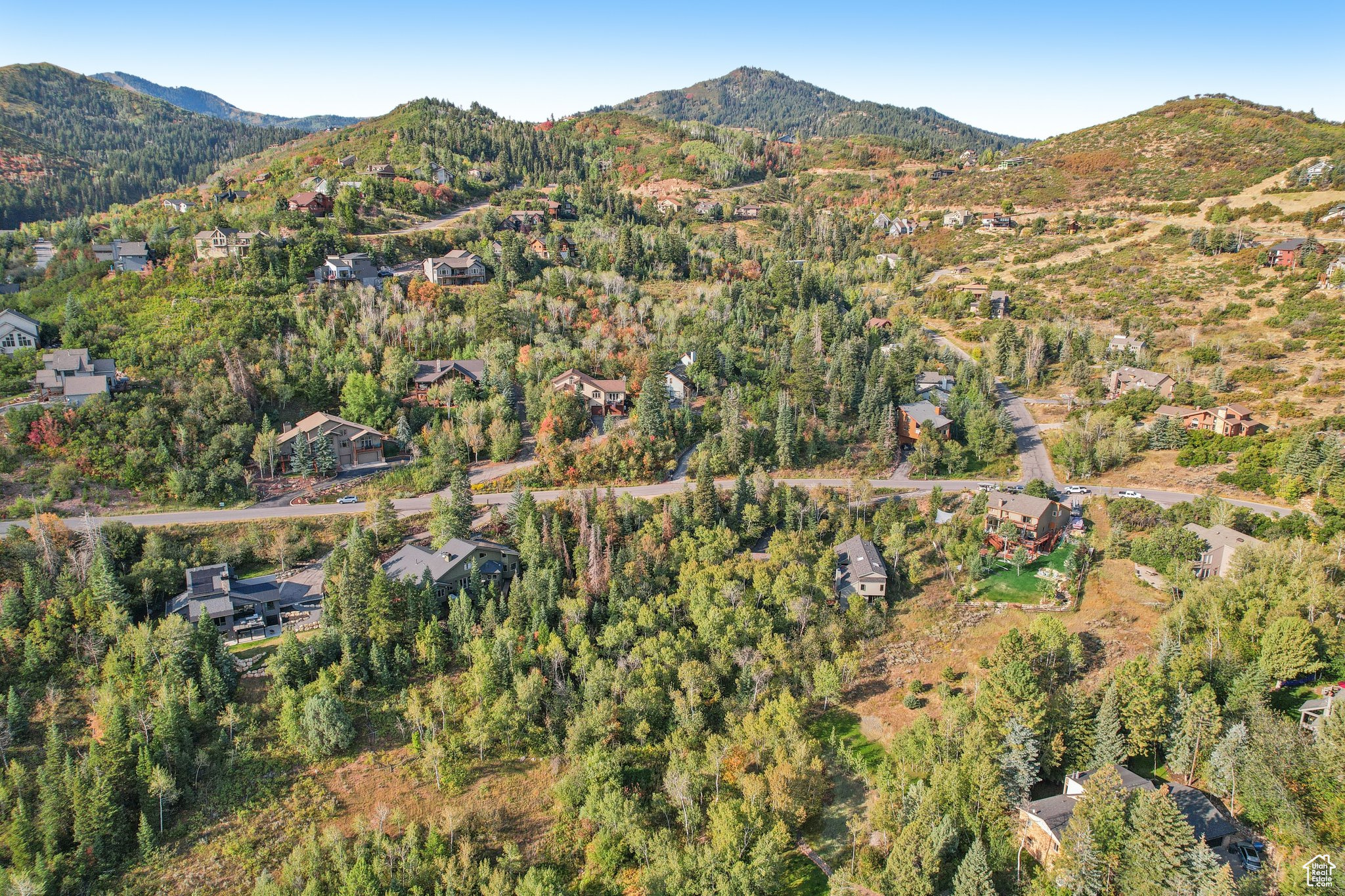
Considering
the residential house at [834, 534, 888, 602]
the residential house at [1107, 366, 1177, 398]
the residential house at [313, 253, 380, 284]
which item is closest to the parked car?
the residential house at [834, 534, 888, 602]

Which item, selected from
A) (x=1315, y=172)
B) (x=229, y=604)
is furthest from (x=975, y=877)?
(x=1315, y=172)

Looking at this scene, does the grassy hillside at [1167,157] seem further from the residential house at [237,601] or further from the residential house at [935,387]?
the residential house at [237,601]

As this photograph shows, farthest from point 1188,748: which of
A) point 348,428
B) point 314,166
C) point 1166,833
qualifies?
point 314,166

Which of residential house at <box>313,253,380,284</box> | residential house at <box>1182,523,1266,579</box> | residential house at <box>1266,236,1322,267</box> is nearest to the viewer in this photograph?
residential house at <box>1182,523,1266,579</box>

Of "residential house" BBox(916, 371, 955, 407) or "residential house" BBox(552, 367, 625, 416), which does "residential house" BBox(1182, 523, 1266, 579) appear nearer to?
"residential house" BBox(916, 371, 955, 407)

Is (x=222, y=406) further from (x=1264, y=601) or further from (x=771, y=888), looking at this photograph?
(x=1264, y=601)

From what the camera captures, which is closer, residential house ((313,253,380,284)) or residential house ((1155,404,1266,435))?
residential house ((1155,404,1266,435))
